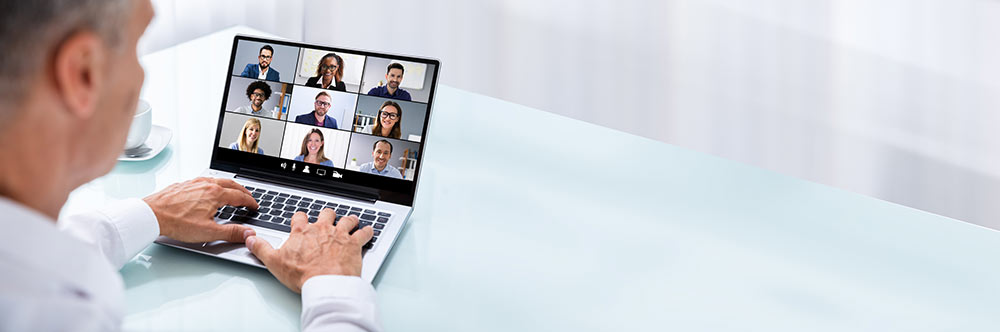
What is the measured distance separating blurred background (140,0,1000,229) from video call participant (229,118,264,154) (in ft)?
5.17

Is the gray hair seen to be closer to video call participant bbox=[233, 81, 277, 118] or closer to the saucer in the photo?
video call participant bbox=[233, 81, 277, 118]

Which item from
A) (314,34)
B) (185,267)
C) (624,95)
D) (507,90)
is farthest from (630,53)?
(185,267)

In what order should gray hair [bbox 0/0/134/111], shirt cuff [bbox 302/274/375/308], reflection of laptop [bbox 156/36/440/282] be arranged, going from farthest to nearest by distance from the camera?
reflection of laptop [bbox 156/36/440/282]
shirt cuff [bbox 302/274/375/308]
gray hair [bbox 0/0/134/111]

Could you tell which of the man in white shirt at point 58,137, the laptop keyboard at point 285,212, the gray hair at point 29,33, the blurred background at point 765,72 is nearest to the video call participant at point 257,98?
the laptop keyboard at point 285,212

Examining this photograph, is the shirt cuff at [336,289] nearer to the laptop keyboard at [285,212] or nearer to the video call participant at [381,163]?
the laptop keyboard at [285,212]

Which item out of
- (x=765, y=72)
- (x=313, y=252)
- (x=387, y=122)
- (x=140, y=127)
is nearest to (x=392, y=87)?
(x=387, y=122)

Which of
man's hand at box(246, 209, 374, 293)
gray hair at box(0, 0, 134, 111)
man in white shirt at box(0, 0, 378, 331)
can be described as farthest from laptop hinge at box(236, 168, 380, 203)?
gray hair at box(0, 0, 134, 111)

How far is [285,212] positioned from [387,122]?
0.64 ft

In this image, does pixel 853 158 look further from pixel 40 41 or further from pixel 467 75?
pixel 40 41

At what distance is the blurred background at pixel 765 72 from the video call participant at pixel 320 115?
5.04 ft

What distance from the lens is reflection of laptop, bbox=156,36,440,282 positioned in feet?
3.65

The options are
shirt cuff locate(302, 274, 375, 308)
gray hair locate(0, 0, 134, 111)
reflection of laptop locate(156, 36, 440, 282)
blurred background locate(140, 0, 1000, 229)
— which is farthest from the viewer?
blurred background locate(140, 0, 1000, 229)

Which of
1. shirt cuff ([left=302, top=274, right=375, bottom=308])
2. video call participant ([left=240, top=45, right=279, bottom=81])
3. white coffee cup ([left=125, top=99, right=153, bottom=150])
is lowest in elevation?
shirt cuff ([left=302, top=274, right=375, bottom=308])

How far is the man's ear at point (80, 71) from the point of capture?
0.56m
